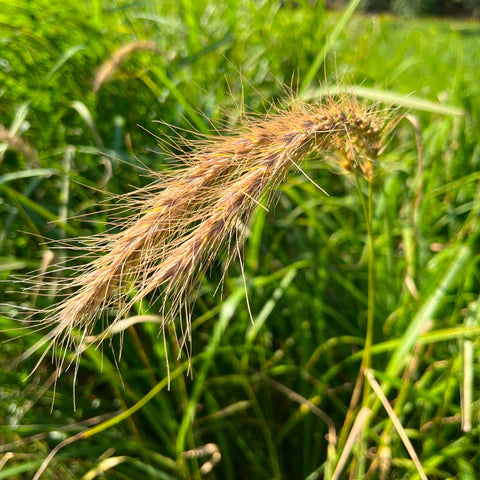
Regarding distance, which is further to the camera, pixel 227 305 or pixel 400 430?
pixel 227 305

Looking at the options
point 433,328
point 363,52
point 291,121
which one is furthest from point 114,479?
point 363,52

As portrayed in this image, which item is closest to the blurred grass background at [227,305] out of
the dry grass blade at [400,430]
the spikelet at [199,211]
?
the dry grass blade at [400,430]

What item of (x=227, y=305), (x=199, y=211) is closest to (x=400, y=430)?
(x=227, y=305)

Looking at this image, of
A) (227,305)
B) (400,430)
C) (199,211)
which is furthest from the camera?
(227,305)

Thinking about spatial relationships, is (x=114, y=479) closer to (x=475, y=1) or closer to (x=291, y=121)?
(x=291, y=121)

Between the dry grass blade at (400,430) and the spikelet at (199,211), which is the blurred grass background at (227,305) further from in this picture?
the spikelet at (199,211)

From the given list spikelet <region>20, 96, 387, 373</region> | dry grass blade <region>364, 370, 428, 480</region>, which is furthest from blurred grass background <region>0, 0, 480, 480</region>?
spikelet <region>20, 96, 387, 373</region>

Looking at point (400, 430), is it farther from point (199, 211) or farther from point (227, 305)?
point (199, 211)

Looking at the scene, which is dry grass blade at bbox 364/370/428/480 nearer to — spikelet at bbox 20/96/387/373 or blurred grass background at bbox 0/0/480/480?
blurred grass background at bbox 0/0/480/480

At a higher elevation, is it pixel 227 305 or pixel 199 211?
pixel 199 211
